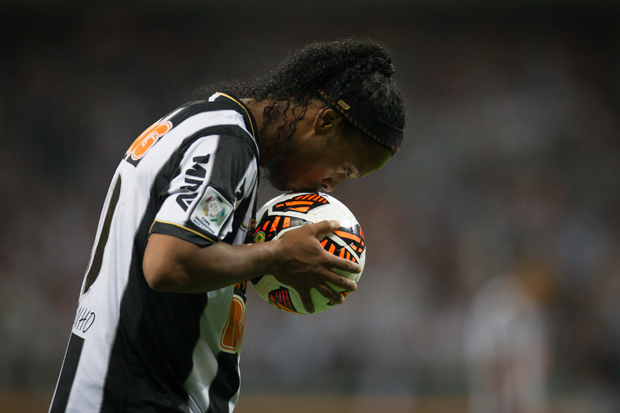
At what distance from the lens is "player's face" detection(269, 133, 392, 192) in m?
2.04

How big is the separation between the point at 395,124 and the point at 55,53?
27.2ft

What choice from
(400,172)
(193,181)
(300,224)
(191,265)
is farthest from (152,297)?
(400,172)

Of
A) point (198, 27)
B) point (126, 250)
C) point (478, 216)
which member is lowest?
point (126, 250)

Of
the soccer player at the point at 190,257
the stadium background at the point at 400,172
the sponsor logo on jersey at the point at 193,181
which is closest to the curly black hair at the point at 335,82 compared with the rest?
the soccer player at the point at 190,257

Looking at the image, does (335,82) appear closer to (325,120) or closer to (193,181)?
(325,120)

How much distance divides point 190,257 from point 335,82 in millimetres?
916

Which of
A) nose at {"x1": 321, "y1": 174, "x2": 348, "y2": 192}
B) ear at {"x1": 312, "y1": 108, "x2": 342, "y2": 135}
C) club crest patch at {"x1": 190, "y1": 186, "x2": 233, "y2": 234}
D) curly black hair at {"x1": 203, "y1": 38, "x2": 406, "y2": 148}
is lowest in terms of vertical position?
club crest patch at {"x1": 190, "y1": 186, "x2": 233, "y2": 234}

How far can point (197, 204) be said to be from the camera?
1.48m

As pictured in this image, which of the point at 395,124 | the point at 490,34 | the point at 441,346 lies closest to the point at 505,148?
the point at 490,34

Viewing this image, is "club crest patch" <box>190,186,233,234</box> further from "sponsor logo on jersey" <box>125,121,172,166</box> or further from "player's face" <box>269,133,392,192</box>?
"player's face" <box>269,133,392,192</box>

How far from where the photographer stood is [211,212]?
1.50 m

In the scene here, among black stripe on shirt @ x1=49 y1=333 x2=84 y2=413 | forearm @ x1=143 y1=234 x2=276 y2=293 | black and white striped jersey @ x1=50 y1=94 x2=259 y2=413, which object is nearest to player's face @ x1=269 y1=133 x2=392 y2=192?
black and white striped jersey @ x1=50 y1=94 x2=259 y2=413

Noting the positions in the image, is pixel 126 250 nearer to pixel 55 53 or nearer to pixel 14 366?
pixel 14 366

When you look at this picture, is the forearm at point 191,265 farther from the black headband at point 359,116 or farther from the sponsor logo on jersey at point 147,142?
the black headband at point 359,116
